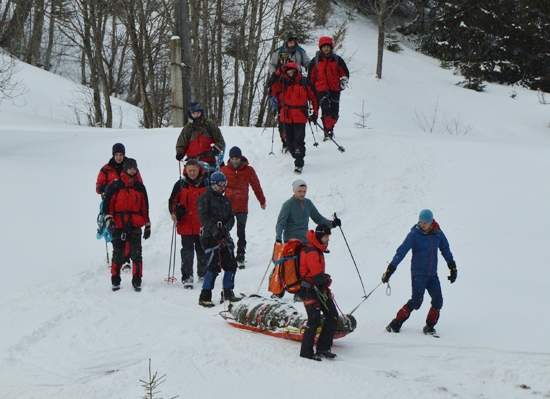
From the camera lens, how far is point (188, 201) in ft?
30.5

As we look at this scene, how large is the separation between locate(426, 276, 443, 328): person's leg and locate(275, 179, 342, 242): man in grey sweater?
1666mm

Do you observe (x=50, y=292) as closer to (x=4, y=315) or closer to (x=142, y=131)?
(x=4, y=315)

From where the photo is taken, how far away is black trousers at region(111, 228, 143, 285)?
9.01 metres

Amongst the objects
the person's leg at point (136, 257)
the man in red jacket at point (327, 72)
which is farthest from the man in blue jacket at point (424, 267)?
the man in red jacket at point (327, 72)

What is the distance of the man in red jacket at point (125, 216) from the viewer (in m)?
9.02

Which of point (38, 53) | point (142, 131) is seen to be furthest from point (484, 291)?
point (38, 53)

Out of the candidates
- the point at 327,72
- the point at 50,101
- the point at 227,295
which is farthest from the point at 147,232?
the point at 50,101

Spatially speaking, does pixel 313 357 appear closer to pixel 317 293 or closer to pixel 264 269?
pixel 317 293

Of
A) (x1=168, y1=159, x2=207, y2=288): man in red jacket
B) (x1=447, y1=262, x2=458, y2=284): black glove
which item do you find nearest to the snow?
(x1=168, y1=159, x2=207, y2=288): man in red jacket

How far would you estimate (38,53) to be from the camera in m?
37.3

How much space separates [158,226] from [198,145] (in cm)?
179

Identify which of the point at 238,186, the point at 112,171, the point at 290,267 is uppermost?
the point at 112,171

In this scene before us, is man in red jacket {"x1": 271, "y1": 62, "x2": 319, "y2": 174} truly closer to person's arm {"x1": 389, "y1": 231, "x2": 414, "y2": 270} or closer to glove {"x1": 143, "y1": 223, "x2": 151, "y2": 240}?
glove {"x1": 143, "y1": 223, "x2": 151, "y2": 240}

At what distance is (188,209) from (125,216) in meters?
0.84
